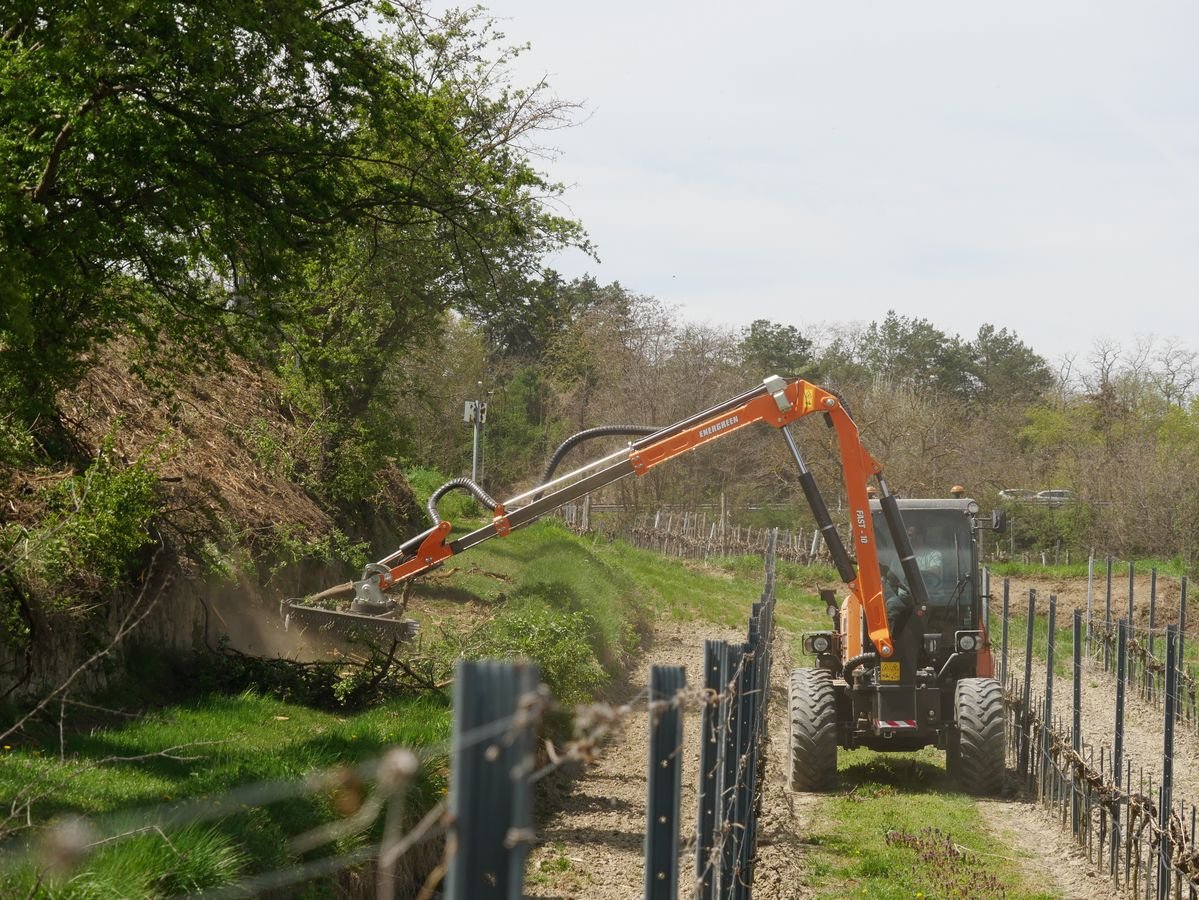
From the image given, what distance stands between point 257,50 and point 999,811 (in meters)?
9.54

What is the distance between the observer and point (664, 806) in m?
3.26

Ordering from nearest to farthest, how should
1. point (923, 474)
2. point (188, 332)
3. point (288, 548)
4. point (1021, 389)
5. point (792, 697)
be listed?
1. point (188, 332)
2. point (792, 697)
3. point (288, 548)
4. point (923, 474)
5. point (1021, 389)

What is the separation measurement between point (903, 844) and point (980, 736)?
7.94 ft

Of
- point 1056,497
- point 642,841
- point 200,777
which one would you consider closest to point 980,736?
point 642,841

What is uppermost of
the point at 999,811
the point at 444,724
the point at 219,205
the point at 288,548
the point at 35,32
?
the point at 35,32

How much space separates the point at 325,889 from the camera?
7195 millimetres

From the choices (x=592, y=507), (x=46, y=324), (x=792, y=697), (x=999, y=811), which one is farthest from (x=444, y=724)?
(x=592, y=507)

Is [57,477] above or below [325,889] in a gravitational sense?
above

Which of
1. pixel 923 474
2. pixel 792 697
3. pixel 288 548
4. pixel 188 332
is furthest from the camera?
pixel 923 474

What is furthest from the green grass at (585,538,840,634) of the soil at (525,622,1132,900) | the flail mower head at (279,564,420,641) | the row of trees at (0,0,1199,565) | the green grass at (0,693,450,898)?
the green grass at (0,693,450,898)

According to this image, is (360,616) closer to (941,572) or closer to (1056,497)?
(941,572)

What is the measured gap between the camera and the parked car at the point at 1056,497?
44.2 m

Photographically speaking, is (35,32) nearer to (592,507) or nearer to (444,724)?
(444,724)

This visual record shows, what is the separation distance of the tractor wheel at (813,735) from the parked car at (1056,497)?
33.6m
